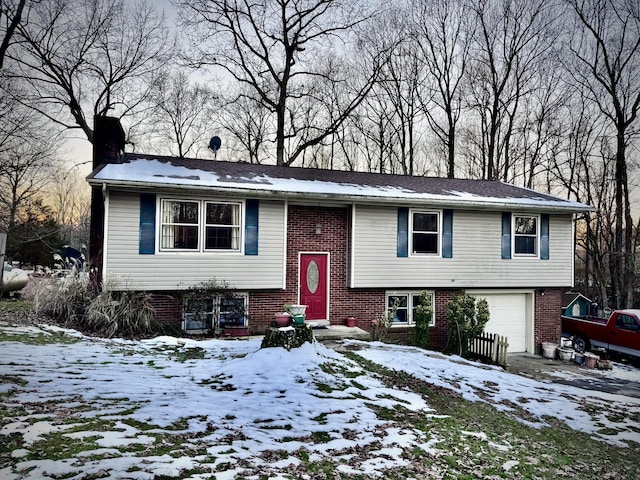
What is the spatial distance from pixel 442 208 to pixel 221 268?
7188mm

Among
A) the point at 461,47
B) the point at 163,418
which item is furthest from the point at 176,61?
the point at 163,418

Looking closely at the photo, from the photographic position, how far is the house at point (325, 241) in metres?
11.1

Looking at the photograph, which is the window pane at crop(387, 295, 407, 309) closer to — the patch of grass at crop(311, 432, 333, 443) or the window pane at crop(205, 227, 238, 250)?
the window pane at crop(205, 227, 238, 250)

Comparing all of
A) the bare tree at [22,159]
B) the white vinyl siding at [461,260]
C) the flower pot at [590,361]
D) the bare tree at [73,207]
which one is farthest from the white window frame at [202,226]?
the bare tree at [73,207]

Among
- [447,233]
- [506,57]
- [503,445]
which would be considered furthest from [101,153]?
[506,57]

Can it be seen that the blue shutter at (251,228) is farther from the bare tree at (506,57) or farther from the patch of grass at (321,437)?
the bare tree at (506,57)

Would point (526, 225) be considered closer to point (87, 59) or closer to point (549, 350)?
point (549, 350)

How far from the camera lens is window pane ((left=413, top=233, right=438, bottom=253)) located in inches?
549

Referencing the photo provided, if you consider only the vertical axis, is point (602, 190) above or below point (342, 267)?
above

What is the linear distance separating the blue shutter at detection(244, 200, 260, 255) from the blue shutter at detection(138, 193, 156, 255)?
2.36 metres

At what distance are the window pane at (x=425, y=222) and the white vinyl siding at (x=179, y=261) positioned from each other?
4395 mm

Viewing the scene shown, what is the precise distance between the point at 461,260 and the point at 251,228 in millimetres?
6946

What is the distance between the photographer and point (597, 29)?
22.4 meters

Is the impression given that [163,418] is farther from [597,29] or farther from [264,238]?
[597,29]
